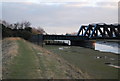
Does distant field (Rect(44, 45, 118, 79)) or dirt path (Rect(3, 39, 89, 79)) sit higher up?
dirt path (Rect(3, 39, 89, 79))

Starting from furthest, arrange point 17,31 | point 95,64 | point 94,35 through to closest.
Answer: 1. point 94,35
2. point 17,31
3. point 95,64

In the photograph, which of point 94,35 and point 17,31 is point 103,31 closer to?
point 94,35

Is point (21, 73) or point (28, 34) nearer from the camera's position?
point (21, 73)

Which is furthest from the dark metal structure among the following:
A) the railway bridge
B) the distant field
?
Answer: the distant field

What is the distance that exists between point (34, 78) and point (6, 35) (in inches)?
4132

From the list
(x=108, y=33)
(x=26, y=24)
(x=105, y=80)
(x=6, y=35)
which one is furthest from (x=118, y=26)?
(x=105, y=80)

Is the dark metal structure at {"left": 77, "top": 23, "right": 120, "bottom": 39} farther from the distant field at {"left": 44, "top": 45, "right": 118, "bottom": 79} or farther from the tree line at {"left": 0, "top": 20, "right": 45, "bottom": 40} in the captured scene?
the distant field at {"left": 44, "top": 45, "right": 118, "bottom": 79}

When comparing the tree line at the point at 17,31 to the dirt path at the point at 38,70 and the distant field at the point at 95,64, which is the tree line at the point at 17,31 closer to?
the distant field at the point at 95,64

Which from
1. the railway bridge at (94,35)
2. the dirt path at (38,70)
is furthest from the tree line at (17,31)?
the dirt path at (38,70)

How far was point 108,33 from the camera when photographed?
522 ft

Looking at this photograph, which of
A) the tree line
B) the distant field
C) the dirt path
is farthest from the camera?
the tree line

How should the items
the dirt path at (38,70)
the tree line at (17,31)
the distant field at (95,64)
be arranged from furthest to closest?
the tree line at (17,31) → the distant field at (95,64) → the dirt path at (38,70)

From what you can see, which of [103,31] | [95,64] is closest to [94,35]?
[103,31]

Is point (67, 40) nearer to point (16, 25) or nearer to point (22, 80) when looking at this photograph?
point (16, 25)
